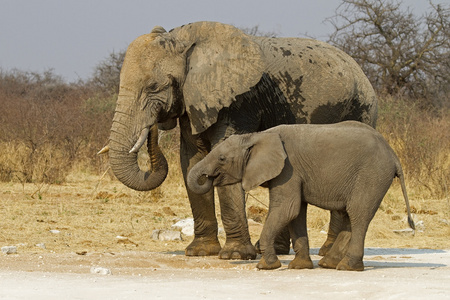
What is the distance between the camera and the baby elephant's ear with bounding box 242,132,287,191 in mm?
6324

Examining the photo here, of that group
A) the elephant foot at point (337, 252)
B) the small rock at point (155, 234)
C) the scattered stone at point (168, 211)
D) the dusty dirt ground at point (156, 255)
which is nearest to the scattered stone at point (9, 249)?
the dusty dirt ground at point (156, 255)

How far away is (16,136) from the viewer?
1573 centimetres

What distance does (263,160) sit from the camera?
638 centimetres

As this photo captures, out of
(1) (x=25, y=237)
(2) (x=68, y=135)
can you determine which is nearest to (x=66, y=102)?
(2) (x=68, y=135)

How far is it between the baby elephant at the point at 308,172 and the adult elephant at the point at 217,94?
0.79m

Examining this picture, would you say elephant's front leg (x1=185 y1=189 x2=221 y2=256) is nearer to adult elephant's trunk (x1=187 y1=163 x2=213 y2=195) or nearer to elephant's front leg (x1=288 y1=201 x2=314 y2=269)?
adult elephant's trunk (x1=187 y1=163 x2=213 y2=195)

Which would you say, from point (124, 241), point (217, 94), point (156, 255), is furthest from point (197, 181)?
point (124, 241)

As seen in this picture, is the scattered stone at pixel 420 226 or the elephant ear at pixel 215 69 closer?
the elephant ear at pixel 215 69

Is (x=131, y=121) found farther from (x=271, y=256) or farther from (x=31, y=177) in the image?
(x=31, y=177)

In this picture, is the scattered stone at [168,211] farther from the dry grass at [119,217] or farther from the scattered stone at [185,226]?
the scattered stone at [185,226]

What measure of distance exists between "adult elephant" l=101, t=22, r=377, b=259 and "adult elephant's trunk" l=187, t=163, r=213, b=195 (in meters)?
0.75

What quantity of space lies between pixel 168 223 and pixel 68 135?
A: 20.5 feet

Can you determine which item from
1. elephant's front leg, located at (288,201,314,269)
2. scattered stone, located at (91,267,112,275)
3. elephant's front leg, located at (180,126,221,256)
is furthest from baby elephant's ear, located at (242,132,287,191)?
elephant's front leg, located at (180,126,221,256)

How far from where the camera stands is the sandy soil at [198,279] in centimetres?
529
